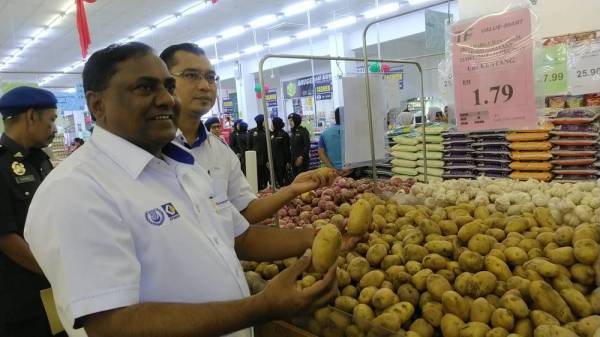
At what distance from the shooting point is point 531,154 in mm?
4281

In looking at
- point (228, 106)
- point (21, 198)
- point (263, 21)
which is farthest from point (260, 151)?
point (228, 106)

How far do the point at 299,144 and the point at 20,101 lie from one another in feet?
18.1

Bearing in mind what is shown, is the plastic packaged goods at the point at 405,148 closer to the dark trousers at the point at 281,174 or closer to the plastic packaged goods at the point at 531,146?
the plastic packaged goods at the point at 531,146

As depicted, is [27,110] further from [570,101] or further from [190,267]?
[570,101]

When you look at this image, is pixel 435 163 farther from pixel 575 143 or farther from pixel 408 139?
pixel 575 143

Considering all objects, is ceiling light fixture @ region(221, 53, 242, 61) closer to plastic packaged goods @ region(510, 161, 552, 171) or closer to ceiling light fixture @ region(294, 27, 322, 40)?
ceiling light fixture @ region(294, 27, 322, 40)

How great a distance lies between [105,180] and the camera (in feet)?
3.57

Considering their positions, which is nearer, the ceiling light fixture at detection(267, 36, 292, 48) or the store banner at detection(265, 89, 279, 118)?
the ceiling light fixture at detection(267, 36, 292, 48)

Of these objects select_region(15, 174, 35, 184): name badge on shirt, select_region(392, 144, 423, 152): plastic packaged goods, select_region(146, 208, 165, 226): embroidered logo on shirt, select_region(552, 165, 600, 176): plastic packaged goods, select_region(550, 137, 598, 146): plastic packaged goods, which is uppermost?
select_region(15, 174, 35, 184): name badge on shirt

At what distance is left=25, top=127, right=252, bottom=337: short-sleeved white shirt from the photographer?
3.16ft

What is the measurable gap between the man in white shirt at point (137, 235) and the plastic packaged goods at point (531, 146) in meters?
3.69

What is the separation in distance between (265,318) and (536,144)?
155 inches

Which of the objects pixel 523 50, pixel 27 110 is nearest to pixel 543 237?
pixel 523 50

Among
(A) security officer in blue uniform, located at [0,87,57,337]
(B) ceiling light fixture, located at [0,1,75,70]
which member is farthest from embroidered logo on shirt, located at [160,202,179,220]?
(B) ceiling light fixture, located at [0,1,75,70]
